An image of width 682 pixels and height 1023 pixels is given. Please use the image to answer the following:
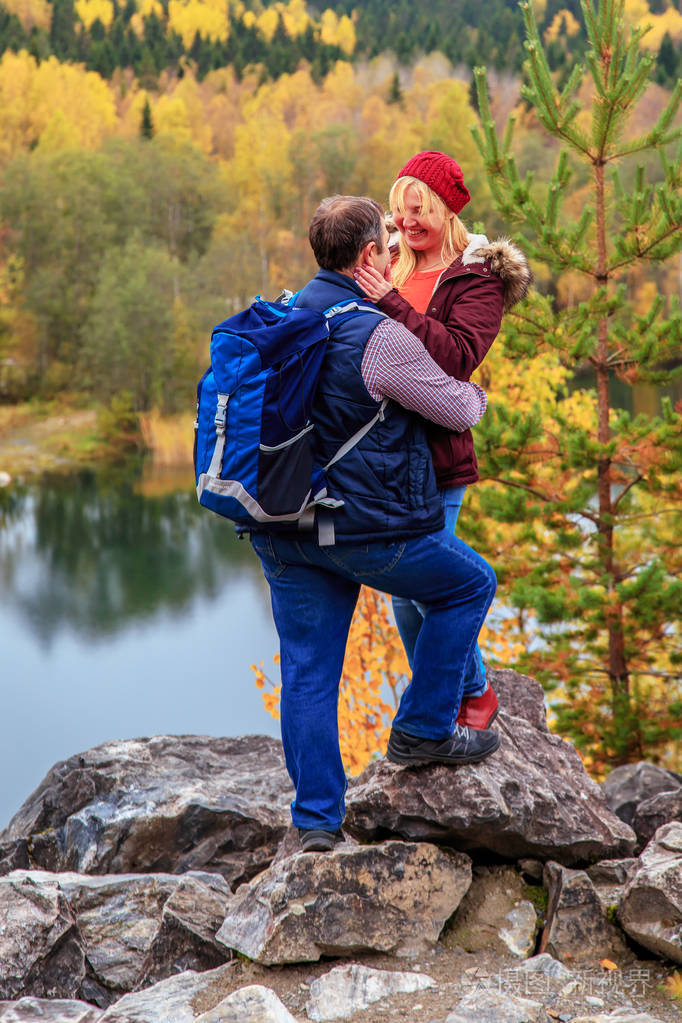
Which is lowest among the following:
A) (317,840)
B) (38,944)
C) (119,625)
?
(119,625)

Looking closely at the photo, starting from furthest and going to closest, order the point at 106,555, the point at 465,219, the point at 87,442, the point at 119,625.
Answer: the point at 87,442
the point at 106,555
the point at 119,625
the point at 465,219

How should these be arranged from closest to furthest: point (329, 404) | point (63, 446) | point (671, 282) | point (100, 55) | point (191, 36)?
point (329, 404), point (63, 446), point (671, 282), point (100, 55), point (191, 36)

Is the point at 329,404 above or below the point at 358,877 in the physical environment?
above

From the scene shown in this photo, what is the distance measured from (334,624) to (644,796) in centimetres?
372

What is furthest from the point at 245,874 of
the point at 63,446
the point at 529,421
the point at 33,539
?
the point at 63,446

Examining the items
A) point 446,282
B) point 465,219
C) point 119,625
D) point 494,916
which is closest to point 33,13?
point 119,625

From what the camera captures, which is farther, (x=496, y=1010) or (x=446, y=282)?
(x=446, y=282)

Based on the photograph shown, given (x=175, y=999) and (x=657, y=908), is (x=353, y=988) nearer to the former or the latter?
(x=175, y=999)

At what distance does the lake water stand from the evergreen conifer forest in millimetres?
6152

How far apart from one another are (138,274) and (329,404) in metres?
36.3

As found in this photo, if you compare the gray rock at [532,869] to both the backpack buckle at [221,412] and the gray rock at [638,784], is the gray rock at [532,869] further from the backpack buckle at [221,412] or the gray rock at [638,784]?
the gray rock at [638,784]

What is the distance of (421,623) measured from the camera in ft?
12.3

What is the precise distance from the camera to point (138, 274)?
1492 inches

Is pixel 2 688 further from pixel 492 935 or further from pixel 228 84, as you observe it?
pixel 228 84
